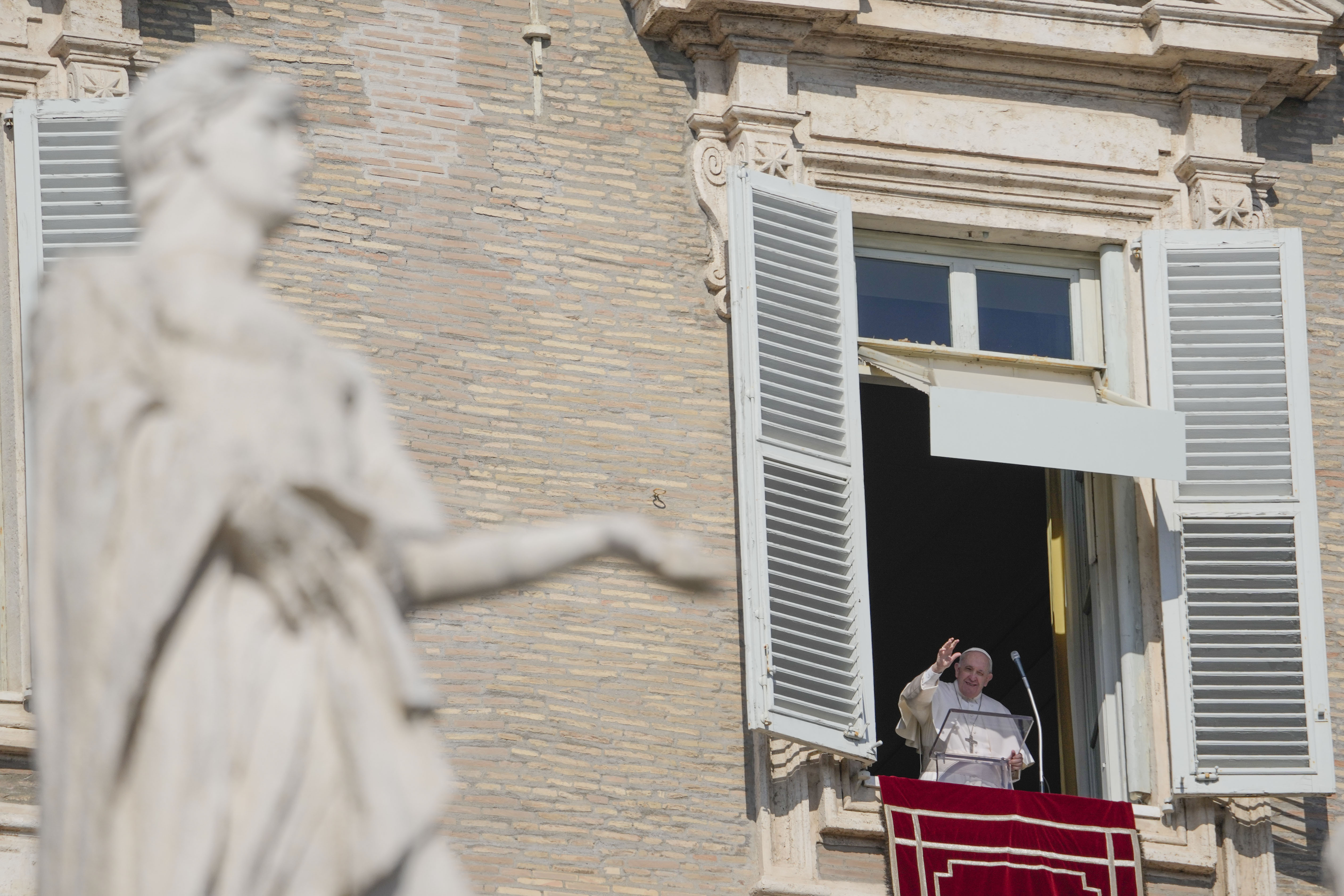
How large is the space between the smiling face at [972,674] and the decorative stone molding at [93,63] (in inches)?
145

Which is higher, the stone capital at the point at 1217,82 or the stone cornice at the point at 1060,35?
the stone cornice at the point at 1060,35

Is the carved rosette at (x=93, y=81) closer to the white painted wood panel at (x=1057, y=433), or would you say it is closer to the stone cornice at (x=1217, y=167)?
the white painted wood panel at (x=1057, y=433)

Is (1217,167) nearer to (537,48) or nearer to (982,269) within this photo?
(982,269)

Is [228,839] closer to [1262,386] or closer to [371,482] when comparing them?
[371,482]

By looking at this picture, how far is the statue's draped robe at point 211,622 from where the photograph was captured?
3996 mm

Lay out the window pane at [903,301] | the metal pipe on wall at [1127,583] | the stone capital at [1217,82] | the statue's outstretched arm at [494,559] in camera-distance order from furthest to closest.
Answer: the stone capital at [1217,82] → the window pane at [903,301] → the metal pipe on wall at [1127,583] → the statue's outstretched arm at [494,559]

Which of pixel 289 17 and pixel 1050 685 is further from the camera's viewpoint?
pixel 1050 685

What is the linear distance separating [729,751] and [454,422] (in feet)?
5.00

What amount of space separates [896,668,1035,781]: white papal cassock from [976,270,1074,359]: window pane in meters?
1.40

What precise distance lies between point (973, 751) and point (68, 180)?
12.7 feet

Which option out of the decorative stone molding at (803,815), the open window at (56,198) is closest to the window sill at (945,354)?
the decorative stone molding at (803,815)

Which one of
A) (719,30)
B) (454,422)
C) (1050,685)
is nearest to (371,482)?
(454,422)

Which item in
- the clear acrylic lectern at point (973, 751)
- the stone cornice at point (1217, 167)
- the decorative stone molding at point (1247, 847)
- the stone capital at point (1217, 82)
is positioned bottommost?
the decorative stone molding at point (1247, 847)

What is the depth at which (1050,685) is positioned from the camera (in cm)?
1670
